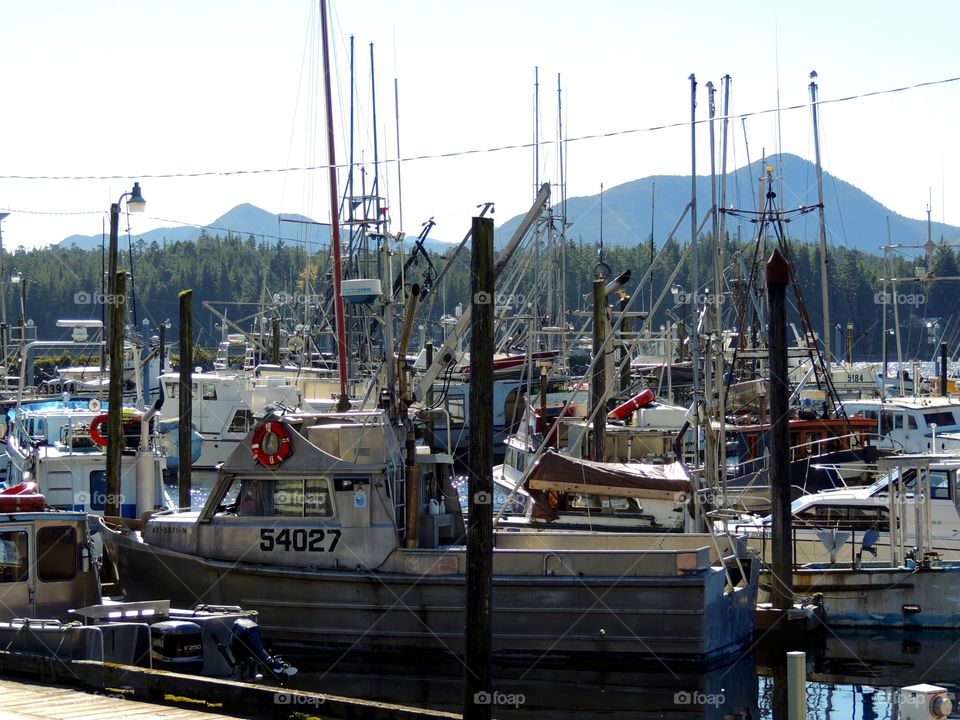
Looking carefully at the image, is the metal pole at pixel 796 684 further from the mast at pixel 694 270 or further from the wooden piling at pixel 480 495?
the mast at pixel 694 270

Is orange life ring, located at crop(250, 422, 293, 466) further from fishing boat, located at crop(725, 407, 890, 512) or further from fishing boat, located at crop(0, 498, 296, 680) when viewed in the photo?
fishing boat, located at crop(725, 407, 890, 512)

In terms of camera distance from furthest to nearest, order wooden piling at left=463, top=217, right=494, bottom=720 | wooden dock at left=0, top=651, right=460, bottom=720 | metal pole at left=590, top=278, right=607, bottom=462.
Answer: metal pole at left=590, top=278, right=607, bottom=462, wooden piling at left=463, top=217, right=494, bottom=720, wooden dock at left=0, top=651, right=460, bottom=720

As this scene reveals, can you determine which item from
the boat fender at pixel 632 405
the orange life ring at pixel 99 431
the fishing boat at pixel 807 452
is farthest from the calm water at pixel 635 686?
the boat fender at pixel 632 405

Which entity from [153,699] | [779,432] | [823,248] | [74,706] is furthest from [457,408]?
[74,706]

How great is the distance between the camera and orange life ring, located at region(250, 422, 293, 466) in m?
17.9

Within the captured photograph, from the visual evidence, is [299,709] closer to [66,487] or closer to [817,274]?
[66,487]

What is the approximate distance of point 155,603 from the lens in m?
15.7

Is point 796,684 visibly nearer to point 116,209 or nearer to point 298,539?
point 298,539

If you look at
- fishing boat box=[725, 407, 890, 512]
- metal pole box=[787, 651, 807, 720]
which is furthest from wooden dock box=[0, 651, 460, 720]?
fishing boat box=[725, 407, 890, 512]

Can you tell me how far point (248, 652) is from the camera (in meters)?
14.9

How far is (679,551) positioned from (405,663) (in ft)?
13.4

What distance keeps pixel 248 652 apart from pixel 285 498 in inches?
139

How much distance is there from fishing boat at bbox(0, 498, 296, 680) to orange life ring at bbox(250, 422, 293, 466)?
8.82ft

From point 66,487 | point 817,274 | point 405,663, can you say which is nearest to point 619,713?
point 405,663
